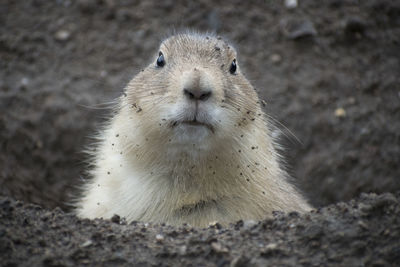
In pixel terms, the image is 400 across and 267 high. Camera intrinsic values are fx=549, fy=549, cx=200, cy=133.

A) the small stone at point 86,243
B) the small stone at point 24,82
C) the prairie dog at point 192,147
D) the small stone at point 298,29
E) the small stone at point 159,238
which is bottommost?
the small stone at point 86,243

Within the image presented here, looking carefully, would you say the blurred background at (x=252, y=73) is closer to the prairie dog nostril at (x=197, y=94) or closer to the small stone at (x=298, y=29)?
the small stone at (x=298, y=29)

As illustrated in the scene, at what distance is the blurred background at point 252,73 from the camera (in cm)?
872

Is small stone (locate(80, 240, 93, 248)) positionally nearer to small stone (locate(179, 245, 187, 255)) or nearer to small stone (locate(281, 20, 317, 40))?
small stone (locate(179, 245, 187, 255))

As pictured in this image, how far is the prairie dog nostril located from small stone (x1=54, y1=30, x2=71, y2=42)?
16.5 ft

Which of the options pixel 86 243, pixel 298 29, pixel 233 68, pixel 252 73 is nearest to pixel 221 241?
pixel 86 243

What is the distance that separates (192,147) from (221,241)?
112 cm

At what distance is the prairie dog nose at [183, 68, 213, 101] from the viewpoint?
457 centimetres

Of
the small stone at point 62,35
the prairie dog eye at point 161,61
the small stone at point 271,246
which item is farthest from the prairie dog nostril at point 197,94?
the small stone at point 62,35

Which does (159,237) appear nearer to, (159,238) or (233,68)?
(159,238)

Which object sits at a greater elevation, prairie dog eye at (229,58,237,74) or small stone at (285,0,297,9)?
small stone at (285,0,297,9)

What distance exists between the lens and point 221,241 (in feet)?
13.2

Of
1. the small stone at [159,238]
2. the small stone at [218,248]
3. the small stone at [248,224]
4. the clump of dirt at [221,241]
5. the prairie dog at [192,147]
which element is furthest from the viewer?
the prairie dog at [192,147]

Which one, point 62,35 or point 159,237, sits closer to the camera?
point 159,237

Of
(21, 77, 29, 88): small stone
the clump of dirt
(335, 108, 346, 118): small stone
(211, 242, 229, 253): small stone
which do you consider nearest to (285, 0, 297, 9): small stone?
(335, 108, 346, 118): small stone
